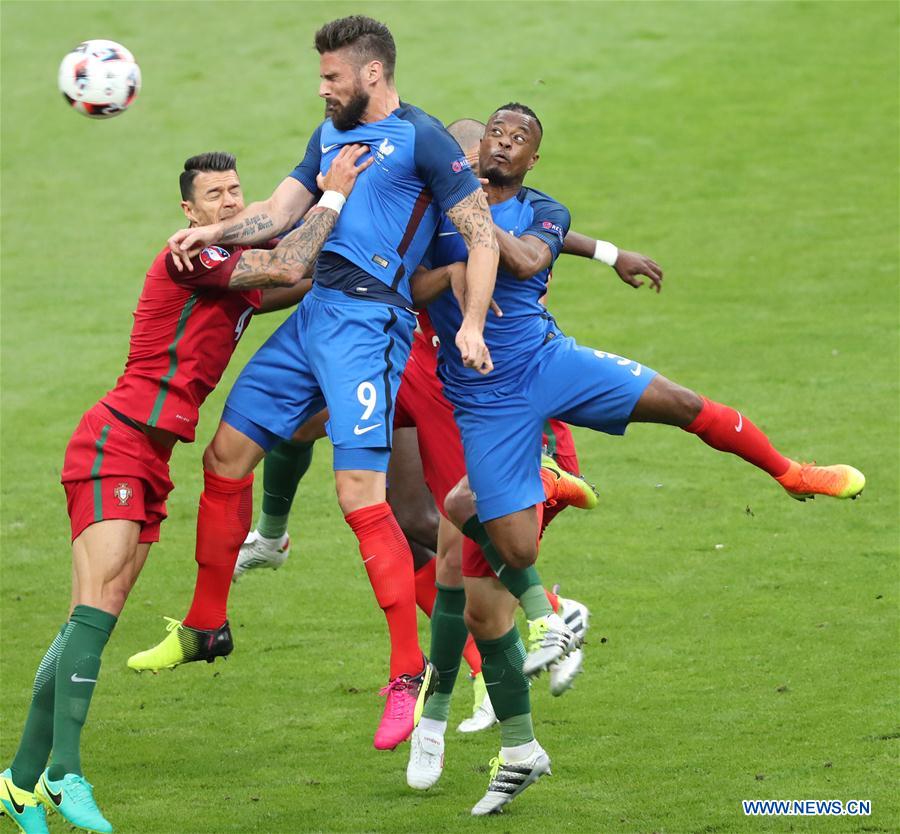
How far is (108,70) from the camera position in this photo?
8953mm

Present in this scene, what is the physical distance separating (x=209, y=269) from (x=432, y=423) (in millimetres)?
1589

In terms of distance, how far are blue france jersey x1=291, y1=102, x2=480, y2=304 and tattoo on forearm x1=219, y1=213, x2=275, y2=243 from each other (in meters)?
0.35

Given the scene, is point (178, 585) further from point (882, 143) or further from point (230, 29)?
point (230, 29)

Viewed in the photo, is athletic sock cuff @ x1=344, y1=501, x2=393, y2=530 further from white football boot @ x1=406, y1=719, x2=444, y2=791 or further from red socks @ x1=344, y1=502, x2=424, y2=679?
white football boot @ x1=406, y1=719, x2=444, y2=791

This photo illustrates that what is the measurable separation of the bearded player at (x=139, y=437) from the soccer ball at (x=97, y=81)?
125 cm

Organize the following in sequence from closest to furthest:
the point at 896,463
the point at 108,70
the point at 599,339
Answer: the point at 108,70, the point at 896,463, the point at 599,339

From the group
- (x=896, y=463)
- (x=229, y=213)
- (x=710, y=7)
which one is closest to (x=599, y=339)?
(x=896, y=463)

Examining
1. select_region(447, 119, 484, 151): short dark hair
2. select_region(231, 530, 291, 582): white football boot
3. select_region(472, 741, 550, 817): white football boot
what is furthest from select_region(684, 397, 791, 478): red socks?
select_region(231, 530, 291, 582): white football boot

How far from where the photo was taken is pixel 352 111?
7832mm

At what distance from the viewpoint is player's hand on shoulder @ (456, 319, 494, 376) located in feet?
23.6

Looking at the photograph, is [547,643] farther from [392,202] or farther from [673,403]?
[392,202]

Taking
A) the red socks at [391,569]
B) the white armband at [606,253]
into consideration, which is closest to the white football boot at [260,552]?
the red socks at [391,569]

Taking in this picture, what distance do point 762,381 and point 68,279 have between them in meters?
9.19

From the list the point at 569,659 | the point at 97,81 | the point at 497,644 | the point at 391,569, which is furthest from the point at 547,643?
the point at 97,81
